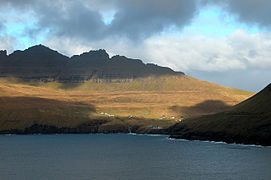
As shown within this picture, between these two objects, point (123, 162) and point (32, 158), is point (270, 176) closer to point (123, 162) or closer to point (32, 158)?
point (123, 162)

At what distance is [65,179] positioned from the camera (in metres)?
122

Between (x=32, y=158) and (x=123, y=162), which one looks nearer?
(x=123, y=162)

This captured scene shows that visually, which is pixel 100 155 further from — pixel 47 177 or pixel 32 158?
pixel 47 177

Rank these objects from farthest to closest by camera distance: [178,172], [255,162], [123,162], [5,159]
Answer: [5,159]
[123,162]
[255,162]
[178,172]

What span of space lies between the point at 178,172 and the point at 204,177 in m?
12.3

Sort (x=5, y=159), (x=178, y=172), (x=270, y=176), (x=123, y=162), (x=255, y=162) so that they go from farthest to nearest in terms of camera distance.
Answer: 1. (x=5, y=159)
2. (x=123, y=162)
3. (x=255, y=162)
4. (x=178, y=172)
5. (x=270, y=176)

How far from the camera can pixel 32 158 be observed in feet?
603

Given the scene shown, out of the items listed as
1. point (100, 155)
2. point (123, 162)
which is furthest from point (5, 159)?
point (123, 162)

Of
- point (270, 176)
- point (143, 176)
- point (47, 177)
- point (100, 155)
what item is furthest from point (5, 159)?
point (270, 176)

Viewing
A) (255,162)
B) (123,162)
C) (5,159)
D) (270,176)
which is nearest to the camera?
(270,176)

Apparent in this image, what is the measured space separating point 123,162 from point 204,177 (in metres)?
42.7

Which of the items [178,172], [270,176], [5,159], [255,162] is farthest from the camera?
[5,159]

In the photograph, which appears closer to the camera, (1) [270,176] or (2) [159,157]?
(1) [270,176]

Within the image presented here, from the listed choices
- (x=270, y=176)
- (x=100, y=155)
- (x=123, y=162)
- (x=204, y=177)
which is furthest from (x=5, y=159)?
(x=270, y=176)
